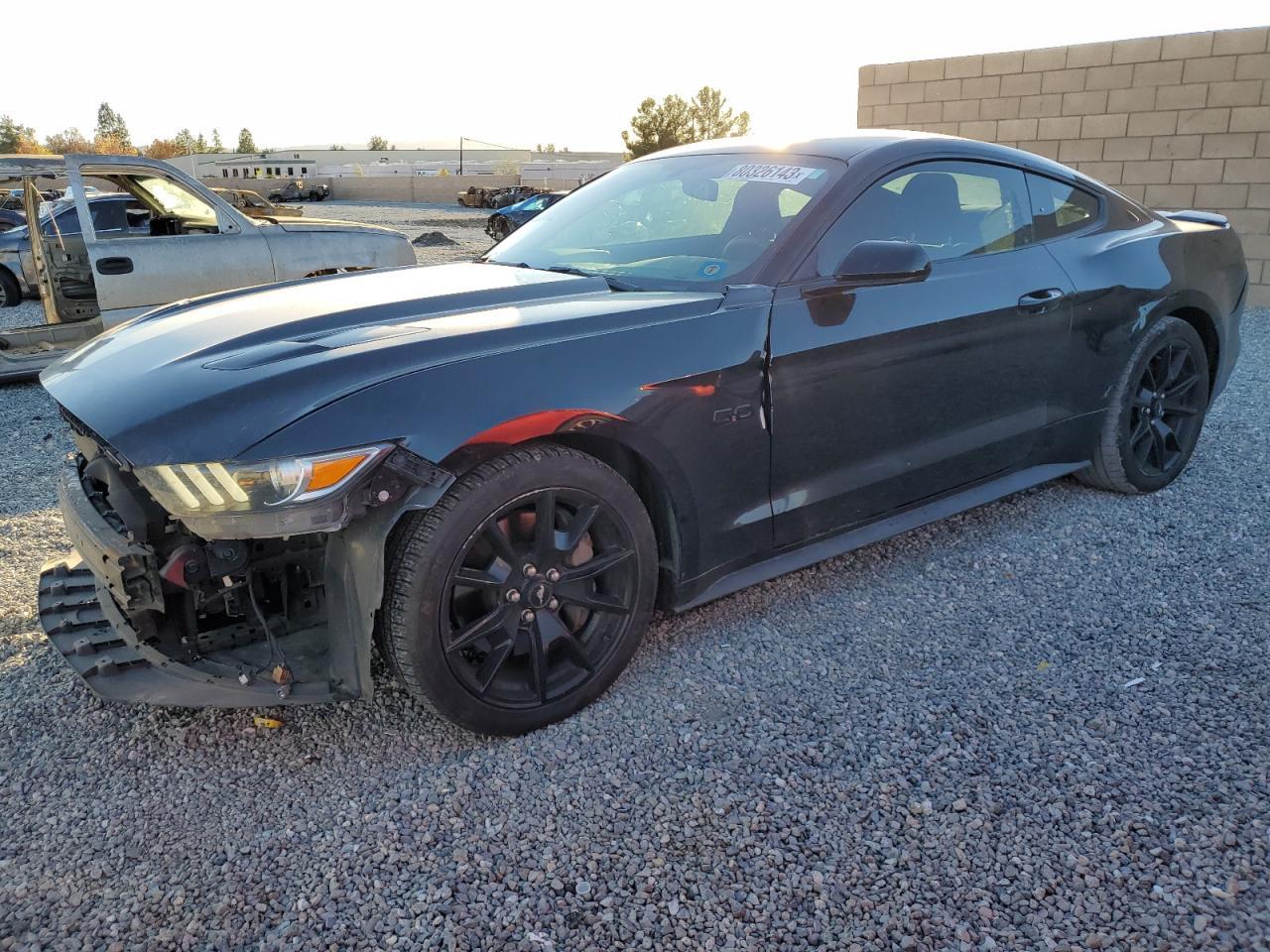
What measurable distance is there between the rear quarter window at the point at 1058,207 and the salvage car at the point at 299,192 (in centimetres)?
4471

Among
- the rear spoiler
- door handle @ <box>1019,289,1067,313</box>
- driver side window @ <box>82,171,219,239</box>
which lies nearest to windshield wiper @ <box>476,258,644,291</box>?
door handle @ <box>1019,289,1067,313</box>

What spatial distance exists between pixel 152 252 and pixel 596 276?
201 inches

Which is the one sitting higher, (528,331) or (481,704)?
(528,331)

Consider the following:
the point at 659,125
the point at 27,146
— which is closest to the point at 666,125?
the point at 659,125

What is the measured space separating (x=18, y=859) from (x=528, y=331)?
1.78 metres

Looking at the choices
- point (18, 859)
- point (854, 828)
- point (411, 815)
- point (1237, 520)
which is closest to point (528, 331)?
point (411, 815)

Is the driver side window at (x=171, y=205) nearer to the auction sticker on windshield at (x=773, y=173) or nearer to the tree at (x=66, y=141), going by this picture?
the auction sticker on windshield at (x=773, y=173)

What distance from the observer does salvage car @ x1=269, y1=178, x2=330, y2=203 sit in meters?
44.1

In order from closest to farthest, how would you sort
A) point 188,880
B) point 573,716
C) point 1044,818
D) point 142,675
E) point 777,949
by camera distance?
point 777,949 → point 188,880 → point 1044,818 → point 142,675 → point 573,716

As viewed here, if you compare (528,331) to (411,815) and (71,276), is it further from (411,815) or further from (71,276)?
(71,276)

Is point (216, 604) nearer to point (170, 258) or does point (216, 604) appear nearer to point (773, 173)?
point (773, 173)

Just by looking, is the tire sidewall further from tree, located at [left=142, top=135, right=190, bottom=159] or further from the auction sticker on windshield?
tree, located at [left=142, top=135, right=190, bottom=159]

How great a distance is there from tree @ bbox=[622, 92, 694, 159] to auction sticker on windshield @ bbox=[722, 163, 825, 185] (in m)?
→ 70.0

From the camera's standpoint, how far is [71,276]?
8.23 meters
